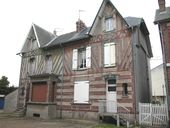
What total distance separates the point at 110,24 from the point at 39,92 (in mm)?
8268

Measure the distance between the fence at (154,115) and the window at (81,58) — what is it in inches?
225

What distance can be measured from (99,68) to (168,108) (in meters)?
5.65

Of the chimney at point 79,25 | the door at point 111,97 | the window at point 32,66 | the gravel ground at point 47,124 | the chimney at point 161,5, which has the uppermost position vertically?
the chimney at point 79,25

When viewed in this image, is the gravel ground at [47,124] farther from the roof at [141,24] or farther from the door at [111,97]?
the roof at [141,24]

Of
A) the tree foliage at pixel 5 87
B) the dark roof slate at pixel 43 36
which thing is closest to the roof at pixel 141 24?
the dark roof slate at pixel 43 36

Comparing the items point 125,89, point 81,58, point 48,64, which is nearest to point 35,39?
point 48,64

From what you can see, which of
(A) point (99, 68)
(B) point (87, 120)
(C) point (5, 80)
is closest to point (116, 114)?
(B) point (87, 120)

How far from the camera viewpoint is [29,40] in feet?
67.7

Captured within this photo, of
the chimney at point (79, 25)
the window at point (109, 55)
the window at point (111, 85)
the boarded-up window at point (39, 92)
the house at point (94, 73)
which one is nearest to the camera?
the house at point (94, 73)

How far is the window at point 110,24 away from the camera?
14944 millimetres

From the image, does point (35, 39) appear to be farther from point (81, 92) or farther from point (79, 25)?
point (81, 92)

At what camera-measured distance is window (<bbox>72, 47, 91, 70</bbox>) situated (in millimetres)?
15688

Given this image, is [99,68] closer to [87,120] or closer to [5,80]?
[87,120]

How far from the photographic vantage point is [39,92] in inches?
665
